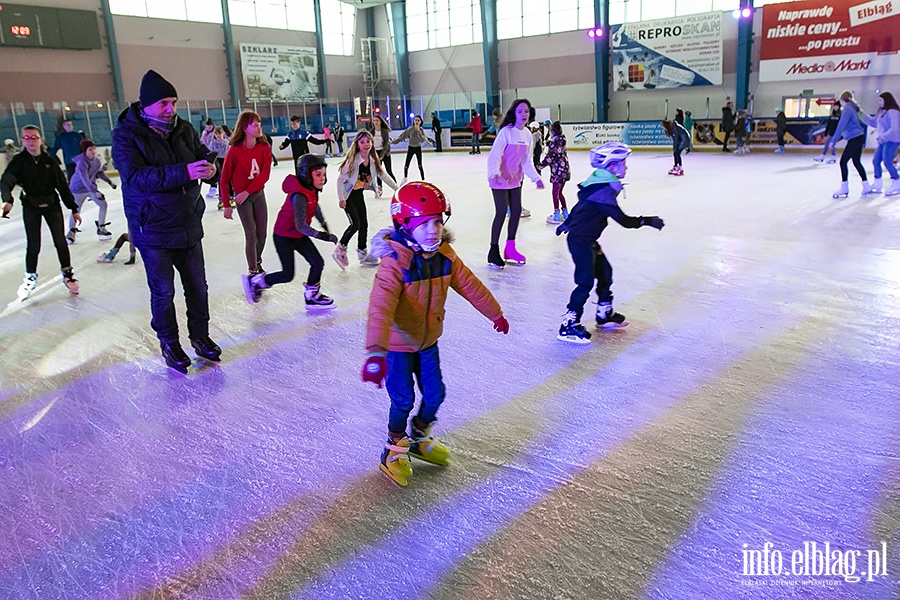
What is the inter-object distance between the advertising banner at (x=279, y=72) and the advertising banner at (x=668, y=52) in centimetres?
1250

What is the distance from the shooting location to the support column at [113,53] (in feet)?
72.6

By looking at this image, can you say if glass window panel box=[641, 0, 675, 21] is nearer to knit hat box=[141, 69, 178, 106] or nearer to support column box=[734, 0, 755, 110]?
support column box=[734, 0, 755, 110]

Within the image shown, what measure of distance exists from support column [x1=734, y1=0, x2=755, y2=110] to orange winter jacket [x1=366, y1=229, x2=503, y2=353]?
21.4m

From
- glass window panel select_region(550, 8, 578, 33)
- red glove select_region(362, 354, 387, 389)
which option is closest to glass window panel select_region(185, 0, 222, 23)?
glass window panel select_region(550, 8, 578, 33)

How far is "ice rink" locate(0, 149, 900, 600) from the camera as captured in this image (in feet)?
6.57

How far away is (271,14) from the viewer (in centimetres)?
2667

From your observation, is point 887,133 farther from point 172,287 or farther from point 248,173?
point 172,287

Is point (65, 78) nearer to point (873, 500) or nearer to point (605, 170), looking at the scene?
point (605, 170)

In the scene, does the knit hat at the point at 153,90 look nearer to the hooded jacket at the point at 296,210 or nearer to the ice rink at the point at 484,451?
the hooded jacket at the point at 296,210

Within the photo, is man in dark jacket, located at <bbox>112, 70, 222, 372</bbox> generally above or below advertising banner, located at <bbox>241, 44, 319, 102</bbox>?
below

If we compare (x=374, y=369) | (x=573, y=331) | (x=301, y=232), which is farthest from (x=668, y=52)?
(x=374, y=369)

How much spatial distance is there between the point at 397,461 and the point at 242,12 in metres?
27.2

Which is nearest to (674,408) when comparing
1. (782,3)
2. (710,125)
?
(710,125)

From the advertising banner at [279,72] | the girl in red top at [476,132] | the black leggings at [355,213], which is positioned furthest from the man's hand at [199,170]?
the advertising banner at [279,72]
